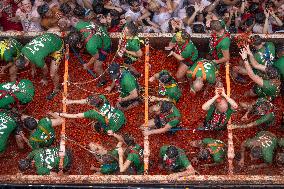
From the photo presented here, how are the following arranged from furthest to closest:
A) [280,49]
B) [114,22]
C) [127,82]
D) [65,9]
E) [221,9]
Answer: [221,9] → [114,22] → [65,9] → [280,49] → [127,82]

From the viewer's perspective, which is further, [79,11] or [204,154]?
[79,11]

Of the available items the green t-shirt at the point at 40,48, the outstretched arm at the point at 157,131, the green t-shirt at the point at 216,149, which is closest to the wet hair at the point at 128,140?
the outstretched arm at the point at 157,131

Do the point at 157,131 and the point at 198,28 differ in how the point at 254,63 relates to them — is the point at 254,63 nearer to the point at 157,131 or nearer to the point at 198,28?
the point at 198,28

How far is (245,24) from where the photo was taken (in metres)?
13.2

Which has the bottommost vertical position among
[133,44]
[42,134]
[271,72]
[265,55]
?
[42,134]

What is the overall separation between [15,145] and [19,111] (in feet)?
2.34

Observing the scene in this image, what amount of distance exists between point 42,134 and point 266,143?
4319 millimetres

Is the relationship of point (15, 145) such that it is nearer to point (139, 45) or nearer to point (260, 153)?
point (139, 45)

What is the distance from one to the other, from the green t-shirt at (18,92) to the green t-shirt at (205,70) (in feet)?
10.9

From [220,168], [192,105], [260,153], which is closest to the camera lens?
[260,153]

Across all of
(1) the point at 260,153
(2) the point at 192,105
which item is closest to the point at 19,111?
(2) the point at 192,105

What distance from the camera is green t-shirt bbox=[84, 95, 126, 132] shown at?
11227mm

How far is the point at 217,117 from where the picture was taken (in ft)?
37.8

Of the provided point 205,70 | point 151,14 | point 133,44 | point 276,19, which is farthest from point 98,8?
point 276,19
